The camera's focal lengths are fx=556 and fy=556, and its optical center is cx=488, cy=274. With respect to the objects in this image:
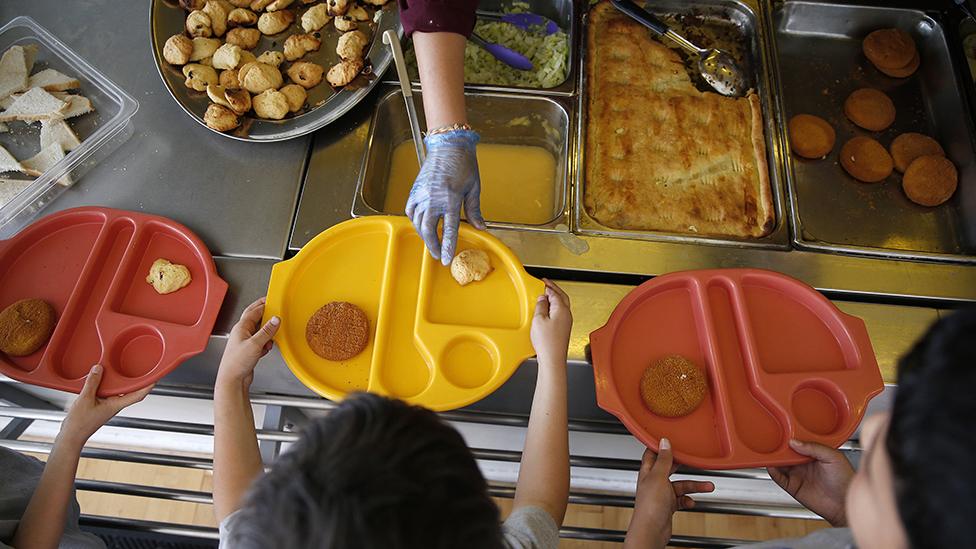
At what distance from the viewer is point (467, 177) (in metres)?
1.40

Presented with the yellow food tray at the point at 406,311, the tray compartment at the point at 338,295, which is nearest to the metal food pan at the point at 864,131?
the yellow food tray at the point at 406,311

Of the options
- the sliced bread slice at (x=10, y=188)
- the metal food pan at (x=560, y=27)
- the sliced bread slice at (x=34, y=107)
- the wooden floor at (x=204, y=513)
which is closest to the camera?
the sliced bread slice at (x=10, y=188)

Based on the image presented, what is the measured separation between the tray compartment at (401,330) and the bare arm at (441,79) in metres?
0.33

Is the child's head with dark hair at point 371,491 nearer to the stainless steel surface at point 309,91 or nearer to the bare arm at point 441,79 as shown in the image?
the bare arm at point 441,79

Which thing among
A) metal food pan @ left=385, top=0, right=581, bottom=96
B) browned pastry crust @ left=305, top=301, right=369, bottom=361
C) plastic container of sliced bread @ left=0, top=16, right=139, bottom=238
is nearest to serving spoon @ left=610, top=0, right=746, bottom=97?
metal food pan @ left=385, top=0, right=581, bottom=96

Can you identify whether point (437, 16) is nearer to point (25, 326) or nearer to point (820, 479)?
point (25, 326)

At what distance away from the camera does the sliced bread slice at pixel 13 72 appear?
166 cm

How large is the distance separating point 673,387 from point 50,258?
5.27ft

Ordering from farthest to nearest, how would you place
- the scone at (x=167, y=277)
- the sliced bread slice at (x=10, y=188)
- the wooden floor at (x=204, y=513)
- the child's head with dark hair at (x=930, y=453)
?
the wooden floor at (x=204, y=513), the sliced bread slice at (x=10, y=188), the scone at (x=167, y=277), the child's head with dark hair at (x=930, y=453)

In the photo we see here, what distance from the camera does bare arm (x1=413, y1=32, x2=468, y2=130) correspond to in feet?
4.80

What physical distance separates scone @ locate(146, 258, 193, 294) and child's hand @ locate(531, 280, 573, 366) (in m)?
0.90

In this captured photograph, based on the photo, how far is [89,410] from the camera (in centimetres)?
125

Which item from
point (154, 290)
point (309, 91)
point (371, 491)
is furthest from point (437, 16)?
point (371, 491)

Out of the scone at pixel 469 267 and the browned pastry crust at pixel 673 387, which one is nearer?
the browned pastry crust at pixel 673 387
